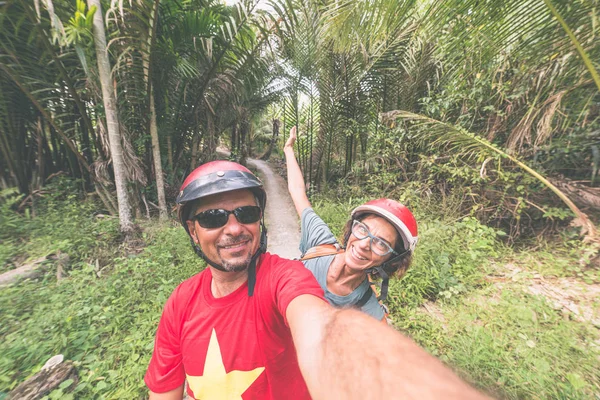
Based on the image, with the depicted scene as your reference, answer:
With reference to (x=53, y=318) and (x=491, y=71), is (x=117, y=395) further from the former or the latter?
(x=491, y=71)

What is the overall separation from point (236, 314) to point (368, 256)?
3.23 feet

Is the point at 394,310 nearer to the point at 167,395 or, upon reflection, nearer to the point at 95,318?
the point at 167,395

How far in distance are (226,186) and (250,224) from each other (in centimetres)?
24

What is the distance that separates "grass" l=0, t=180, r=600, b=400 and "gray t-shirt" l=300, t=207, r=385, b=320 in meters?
0.59

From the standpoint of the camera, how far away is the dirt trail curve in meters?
4.64

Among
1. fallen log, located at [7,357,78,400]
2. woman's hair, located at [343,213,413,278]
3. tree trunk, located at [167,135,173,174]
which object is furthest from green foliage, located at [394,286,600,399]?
tree trunk, located at [167,135,173,174]

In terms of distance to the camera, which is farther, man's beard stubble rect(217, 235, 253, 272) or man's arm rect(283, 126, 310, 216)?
man's arm rect(283, 126, 310, 216)

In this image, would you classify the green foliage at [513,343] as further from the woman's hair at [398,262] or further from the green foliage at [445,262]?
the woman's hair at [398,262]

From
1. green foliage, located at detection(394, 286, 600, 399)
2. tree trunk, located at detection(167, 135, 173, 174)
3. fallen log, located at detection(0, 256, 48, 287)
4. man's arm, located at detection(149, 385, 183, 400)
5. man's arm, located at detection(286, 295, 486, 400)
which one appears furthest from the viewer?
tree trunk, located at detection(167, 135, 173, 174)

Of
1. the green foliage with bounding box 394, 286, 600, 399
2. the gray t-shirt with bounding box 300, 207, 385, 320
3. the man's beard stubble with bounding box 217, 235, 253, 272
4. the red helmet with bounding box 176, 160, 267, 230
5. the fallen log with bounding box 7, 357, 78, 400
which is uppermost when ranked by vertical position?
the red helmet with bounding box 176, 160, 267, 230

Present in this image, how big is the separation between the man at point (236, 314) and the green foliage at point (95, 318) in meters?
1.20

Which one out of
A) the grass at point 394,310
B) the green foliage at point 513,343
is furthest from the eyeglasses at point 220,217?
the green foliage at point 513,343

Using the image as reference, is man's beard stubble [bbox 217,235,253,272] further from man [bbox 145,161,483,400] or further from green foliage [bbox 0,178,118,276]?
green foliage [bbox 0,178,118,276]

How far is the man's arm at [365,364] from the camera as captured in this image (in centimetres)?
39
